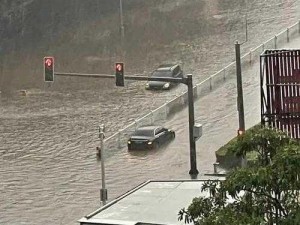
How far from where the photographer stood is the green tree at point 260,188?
29.2ft

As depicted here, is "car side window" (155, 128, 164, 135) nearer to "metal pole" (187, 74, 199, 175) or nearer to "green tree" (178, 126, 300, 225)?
"metal pole" (187, 74, 199, 175)

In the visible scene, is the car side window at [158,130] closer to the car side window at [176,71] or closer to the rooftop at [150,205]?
the car side window at [176,71]

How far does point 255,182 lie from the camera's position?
8.97 meters

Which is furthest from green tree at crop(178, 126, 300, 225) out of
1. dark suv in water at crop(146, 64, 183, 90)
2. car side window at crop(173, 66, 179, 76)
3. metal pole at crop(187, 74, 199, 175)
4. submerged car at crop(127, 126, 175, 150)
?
car side window at crop(173, 66, 179, 76)

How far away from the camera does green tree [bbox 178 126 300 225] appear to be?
8901mm

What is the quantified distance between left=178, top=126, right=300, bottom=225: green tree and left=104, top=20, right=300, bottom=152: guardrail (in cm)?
2428

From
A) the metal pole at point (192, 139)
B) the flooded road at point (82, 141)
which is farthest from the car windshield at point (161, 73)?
the metal pole at point (192, 139)

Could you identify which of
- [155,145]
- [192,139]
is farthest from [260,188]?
[155,145]

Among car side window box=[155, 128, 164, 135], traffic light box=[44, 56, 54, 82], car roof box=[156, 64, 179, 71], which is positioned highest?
car roof box=[156, 64, 179, 71]

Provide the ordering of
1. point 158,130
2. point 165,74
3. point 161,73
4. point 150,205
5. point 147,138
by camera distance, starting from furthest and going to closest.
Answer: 1. point 161,73
2. point 165,74
3. point 158,130
4. point 147,138
5. point 150,205

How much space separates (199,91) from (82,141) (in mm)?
9386

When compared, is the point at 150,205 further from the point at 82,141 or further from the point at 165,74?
the point at 165,74

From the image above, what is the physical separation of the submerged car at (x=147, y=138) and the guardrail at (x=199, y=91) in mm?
831

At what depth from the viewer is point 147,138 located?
3344cm
